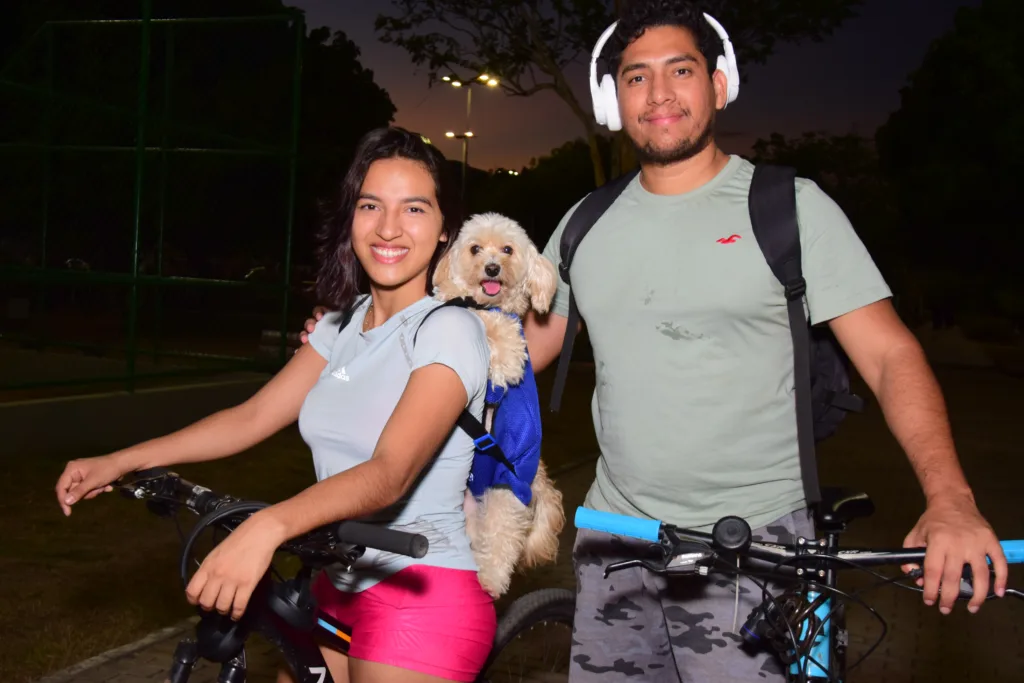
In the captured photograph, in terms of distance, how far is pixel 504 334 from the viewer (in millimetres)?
3873

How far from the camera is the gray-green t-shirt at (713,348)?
2621mm

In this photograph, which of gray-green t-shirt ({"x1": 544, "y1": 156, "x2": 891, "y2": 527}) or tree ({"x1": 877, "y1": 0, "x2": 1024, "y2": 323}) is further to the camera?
tree ({"x1": 877, "y1": 0, "x2": 1024, "y2": 323})

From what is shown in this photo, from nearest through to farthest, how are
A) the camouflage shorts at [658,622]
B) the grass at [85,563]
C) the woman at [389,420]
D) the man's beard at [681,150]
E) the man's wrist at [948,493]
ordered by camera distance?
1. the man's wrist at [948,493]
2. the woman at [389,420]
3. the camouflage shorts at [658,622]
4. the man's beard at [681,150]
5. the grass at [85,563]

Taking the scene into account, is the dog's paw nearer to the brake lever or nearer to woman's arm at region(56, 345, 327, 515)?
woman's arm at region(56, 345, 327, 515)

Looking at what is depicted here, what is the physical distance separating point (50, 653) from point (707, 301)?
13.2 ft

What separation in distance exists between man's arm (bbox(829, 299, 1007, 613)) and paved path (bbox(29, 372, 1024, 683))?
3388 mm

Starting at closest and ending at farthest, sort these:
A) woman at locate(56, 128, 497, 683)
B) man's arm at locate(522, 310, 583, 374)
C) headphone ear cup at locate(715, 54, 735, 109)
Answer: woman at locate(56, 128, 497, 683) → headphone ear cup at locate(715, 54, 735, 109) → man's arm at locate(522, 310, 583, 374)

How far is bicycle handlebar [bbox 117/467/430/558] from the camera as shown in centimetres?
191

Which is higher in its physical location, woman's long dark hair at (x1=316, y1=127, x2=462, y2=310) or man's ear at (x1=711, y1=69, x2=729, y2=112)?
man's ear at (x1=711, y1=69, x2=729, y2=112)

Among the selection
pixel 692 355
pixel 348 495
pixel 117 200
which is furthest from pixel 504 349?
pixel 117 200

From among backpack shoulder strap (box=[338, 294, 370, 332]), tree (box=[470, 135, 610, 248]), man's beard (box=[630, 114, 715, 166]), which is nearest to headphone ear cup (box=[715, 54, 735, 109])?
man's beard (box=[630, 114, 715, 166])

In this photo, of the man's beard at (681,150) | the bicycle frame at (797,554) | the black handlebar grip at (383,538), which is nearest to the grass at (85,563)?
the black handlebar grip at (383,538)

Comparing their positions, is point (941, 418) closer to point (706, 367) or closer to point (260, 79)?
point (706, 367)

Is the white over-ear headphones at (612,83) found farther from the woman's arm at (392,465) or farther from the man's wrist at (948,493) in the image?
the man's wrist at (948,493)
